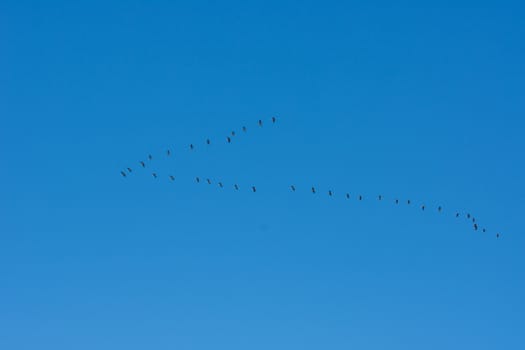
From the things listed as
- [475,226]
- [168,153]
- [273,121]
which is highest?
[273,121]

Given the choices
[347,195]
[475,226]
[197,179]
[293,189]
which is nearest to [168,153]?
[197,179]

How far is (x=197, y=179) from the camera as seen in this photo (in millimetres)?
36875

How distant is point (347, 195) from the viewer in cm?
3644

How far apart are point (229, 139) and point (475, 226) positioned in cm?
3003

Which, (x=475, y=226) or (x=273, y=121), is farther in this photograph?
(x=475, y=226)

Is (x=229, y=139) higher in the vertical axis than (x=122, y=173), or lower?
higher

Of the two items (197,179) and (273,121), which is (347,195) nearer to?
(273,121)

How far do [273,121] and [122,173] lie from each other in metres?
18.7

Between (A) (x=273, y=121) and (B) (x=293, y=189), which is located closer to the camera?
(A) (x=273, y=121)

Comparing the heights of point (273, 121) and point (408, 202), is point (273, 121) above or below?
above

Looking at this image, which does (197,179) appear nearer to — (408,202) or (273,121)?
(273,121)

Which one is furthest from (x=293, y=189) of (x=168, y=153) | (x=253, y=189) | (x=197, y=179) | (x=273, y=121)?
(x=168, y=153)

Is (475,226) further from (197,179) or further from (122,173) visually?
(122,173)

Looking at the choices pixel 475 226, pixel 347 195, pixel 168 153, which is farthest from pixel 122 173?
pixel 475 226
